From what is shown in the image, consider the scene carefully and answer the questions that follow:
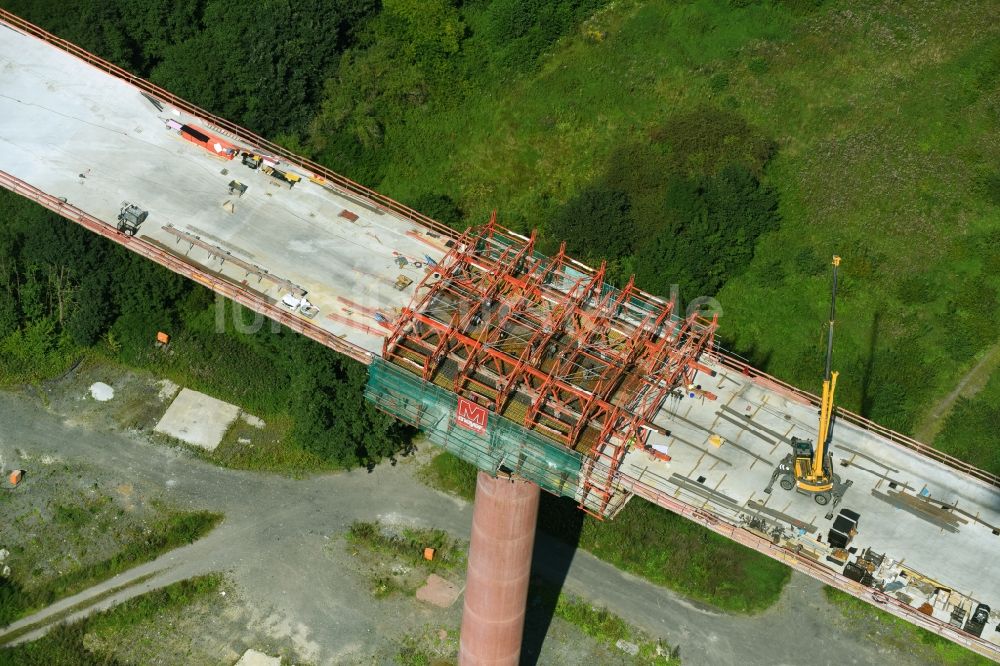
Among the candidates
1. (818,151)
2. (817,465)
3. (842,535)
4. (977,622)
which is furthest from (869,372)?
(977,622)

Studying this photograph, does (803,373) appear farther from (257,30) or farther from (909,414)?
(257,30)

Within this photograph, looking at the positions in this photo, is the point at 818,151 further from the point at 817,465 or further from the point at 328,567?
the point at 328,567

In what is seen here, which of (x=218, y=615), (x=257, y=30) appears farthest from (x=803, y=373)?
(x=257, y=30)

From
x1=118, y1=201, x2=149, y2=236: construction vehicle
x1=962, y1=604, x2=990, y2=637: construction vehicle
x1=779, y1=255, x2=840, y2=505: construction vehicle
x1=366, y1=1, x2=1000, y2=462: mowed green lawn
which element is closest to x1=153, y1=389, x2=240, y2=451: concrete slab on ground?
x1=118, y1=201, x2=149, y2=236: construction vehicle

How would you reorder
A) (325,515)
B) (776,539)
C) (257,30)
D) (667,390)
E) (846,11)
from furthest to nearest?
(846,11) → (257,30) → (325,515) → (667,390) → (776,539)

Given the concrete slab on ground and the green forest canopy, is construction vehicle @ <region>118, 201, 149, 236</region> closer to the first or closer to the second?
the green forest canopy

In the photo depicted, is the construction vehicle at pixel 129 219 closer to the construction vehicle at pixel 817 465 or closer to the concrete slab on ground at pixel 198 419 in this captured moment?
the concrete slab on ground at pixel 198 419
